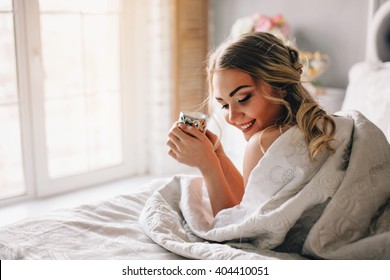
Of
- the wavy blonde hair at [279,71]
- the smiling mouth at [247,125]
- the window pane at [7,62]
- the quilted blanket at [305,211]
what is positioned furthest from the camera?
the window pane at [7,62]

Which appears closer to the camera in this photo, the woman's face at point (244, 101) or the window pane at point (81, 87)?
the woman's face at point (244, 101)

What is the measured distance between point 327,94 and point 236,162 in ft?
2.36

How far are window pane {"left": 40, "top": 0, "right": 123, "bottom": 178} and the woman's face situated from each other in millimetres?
1887

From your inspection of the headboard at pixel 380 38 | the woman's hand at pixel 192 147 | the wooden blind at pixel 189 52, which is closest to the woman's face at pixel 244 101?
the woman's hand at pixel 192 147

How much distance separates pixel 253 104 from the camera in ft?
4.56

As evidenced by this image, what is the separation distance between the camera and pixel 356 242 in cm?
114

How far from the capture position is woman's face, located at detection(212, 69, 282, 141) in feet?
4.51

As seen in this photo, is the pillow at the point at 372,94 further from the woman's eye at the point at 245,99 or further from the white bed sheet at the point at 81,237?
the white bed sheet at the point at 81,237

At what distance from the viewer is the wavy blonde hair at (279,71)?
131cm

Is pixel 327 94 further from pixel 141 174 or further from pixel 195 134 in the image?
pixel 195 134

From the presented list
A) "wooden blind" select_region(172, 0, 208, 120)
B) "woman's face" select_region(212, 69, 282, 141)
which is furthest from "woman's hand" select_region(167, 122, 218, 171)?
"wooden blind" select_region(172, 0, 208, 120)

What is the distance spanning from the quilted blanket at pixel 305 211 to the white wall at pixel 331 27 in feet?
6.09

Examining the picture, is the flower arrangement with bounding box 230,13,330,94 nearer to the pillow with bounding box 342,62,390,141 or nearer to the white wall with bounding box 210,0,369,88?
the white wall with bounding box 210,0,369,88

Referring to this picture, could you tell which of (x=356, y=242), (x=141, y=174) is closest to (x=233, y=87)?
(x=356, y=242)
